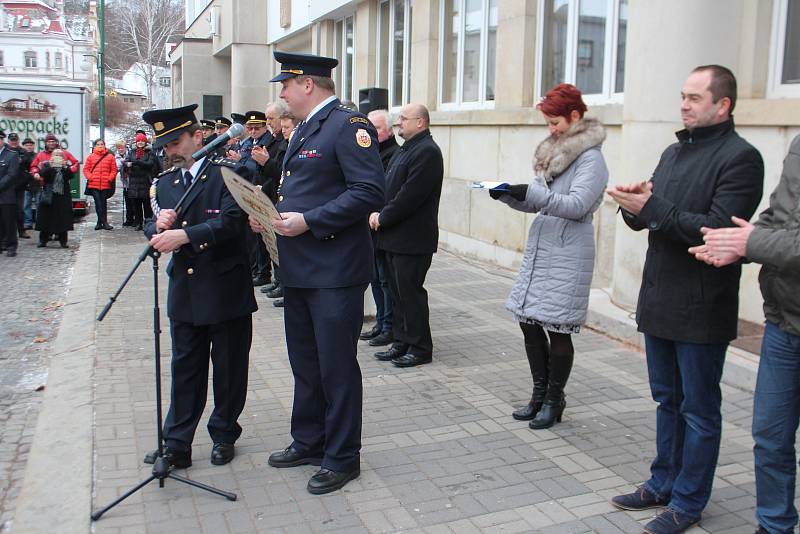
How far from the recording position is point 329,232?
12.8 ft

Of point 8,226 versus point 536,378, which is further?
point 8,226

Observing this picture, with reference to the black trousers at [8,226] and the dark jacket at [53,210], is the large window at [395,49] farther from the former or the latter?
the black trousers at [8,226]

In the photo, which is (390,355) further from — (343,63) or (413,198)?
(343,63)

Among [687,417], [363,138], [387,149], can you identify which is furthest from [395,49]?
[687,417]

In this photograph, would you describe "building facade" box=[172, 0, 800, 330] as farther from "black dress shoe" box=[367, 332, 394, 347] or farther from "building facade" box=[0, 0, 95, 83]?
"building facade" box=[0, 0, 95, 83]

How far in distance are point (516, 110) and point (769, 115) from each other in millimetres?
4266

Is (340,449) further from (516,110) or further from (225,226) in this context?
(516,110)

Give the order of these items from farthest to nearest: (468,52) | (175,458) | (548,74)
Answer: (468,52), (548,74), (175,458)

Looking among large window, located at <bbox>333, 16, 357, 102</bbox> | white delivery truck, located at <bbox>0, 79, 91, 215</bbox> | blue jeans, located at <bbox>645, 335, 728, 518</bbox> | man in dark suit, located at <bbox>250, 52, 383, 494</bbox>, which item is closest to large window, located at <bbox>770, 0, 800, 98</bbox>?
blue jeans, located at <bbox>645, 335, 728, 518</bbox>

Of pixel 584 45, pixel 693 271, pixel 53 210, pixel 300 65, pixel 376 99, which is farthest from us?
pixel 53 210

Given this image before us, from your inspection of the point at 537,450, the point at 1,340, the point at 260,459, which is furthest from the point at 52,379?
the point at 537,450

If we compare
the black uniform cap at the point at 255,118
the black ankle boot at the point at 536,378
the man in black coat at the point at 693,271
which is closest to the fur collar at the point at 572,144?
the man in black coat at the point at 693,271

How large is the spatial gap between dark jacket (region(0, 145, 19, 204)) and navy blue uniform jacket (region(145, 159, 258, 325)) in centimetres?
982

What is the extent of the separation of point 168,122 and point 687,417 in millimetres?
2878
